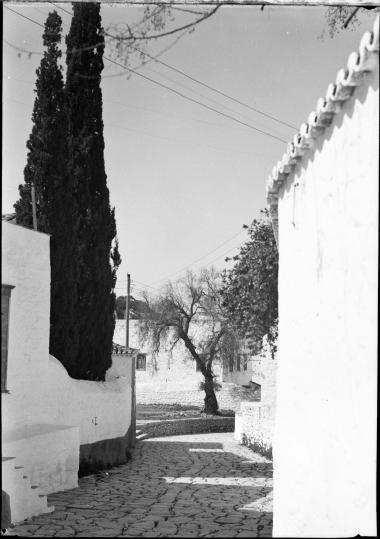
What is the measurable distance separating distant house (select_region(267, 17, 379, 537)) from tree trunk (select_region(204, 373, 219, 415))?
19.6m

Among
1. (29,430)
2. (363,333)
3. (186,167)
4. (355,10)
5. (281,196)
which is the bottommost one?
(29,430)

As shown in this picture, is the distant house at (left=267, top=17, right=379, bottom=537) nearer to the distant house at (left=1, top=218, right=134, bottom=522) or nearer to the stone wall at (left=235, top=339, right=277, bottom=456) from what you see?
the distant house at (left=1, top=218, right=134, bottom=522)

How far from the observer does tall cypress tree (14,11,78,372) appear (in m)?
12.6

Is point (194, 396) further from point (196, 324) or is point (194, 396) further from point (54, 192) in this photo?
point (54, 192)

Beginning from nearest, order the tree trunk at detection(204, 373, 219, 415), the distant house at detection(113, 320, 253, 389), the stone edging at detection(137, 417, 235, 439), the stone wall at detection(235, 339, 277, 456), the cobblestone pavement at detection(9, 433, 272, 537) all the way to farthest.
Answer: the cobblestone pavement at detection(9, 433, 272, 537)
the stone wall at detection(235, 339, 277, 456)
the stone edging at detection(137, 417, 235, 439)
the distant house at detection(113, 320, 253, 389)
the tree trunk at detection(204, 373, 219, 415)

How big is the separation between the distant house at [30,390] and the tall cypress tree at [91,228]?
6.54 ft

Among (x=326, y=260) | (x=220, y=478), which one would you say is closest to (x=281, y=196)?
(x=326, y=260)

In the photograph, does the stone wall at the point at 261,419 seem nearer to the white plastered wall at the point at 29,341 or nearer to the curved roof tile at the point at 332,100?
the white plastered wall at the point at 29,341

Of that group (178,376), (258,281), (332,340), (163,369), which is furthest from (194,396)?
(332,340)

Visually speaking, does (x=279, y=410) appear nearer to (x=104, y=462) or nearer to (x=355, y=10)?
(x=355, y=10)

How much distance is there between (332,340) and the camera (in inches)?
210

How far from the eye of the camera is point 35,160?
12477 mm

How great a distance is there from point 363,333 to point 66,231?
8.59m

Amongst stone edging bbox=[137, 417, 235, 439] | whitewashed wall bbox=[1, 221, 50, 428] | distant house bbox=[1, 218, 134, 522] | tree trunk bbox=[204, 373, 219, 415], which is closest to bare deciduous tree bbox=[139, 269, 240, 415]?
tree trunk bbox=[204, 373, 219, 415]
